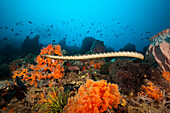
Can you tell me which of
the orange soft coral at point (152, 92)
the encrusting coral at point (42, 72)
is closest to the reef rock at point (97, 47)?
the encrusting coral at point (42, 72)

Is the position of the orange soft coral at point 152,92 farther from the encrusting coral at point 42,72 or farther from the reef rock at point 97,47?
the reef rock at point 97,47

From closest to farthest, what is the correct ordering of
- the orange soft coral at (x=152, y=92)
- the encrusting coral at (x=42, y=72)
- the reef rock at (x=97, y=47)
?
the orange soft coral at (x=152, y=92) < the encrusting coral at (x=42, y=72) < the reef rock at (x=97, y=47)

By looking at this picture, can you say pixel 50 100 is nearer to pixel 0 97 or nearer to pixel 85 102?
pixel 85 102

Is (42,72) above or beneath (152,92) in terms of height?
above

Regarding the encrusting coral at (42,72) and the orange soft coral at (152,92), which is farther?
the encrusting coral at (42,72)

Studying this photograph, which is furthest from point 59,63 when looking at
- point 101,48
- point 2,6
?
point 2,6

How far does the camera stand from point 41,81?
3438 millimetres

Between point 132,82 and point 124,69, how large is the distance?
1.70 ft

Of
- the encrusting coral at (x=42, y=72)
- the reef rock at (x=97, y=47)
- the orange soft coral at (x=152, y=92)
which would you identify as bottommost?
the orange soft coral at (x=152, y=92)

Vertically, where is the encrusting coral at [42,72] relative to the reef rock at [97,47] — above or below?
below

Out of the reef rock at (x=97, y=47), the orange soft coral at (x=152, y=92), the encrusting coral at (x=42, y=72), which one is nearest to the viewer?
the orange soft coral at (x=152, y=92)

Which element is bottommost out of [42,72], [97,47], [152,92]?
[152,92]

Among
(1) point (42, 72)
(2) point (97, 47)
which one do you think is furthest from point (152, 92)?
(2) point (97, 47)

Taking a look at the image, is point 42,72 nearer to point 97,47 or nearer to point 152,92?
point 152,92
